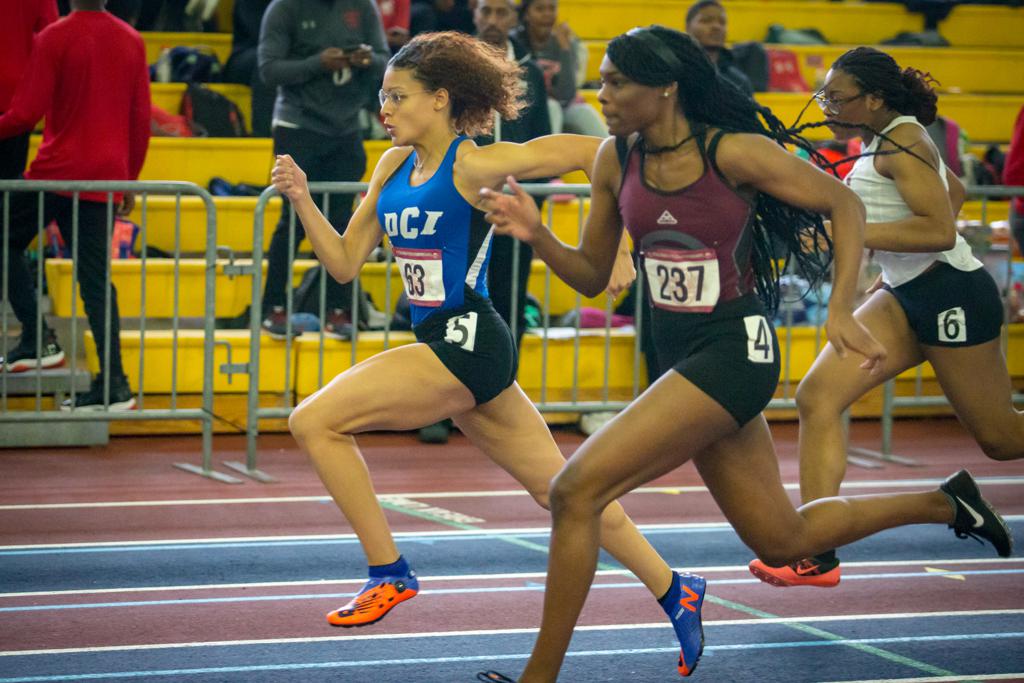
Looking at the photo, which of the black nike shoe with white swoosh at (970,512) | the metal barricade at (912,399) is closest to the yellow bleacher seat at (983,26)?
the metal barricade at (912,399)

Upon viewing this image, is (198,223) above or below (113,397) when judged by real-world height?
above

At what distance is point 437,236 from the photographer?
4.94 meters

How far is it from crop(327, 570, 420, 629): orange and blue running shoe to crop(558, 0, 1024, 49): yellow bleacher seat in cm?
986

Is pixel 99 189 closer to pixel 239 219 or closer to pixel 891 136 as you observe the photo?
pixel 239 219

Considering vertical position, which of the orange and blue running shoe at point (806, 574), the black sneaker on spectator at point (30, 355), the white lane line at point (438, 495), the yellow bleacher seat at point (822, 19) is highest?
the yellow bleacher seat at point (822, 19)

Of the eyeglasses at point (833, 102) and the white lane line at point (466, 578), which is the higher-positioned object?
the eyeglasses at point (833, 102)

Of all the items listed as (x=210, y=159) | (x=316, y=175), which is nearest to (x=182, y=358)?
(x=316, y=175)

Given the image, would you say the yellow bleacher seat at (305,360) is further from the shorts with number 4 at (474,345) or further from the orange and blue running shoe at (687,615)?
the orange and blue running shoe at (687,615)

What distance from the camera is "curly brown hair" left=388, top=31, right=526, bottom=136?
196 inches

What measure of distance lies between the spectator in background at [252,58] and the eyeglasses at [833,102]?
6186 mm

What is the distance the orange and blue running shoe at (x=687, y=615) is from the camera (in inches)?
182

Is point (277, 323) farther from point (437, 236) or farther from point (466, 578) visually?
point (437, 236)

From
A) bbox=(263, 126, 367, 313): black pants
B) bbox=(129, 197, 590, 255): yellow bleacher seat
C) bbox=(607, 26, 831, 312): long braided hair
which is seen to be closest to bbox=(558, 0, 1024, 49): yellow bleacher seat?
bbox=(129, 197, 590, 255): yellow bleacher seat

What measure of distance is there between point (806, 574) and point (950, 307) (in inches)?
44.2
